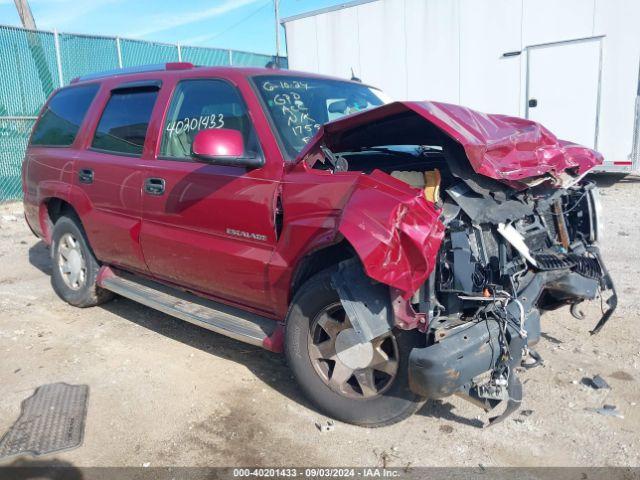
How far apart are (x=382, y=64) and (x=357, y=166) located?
8.74 metres

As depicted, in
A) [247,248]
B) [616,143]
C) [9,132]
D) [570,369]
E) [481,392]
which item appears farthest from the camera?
[9,132]

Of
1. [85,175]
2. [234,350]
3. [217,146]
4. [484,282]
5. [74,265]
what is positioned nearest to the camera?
[484,282]

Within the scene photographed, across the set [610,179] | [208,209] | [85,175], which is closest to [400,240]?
[208,209]

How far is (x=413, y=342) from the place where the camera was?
2.83 meters

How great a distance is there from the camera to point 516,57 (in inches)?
397

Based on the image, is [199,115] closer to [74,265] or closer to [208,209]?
[208,209]

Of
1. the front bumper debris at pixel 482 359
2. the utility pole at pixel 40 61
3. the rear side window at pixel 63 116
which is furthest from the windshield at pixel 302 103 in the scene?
the utility pole at pixel 40 61

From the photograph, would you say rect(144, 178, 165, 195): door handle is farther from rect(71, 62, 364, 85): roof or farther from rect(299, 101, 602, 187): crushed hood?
rect(299, 101, 602, 187): crushed hood

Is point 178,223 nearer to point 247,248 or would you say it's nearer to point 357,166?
point 247,248

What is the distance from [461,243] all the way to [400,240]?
43cm

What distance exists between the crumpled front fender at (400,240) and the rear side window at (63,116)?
3.34 meters

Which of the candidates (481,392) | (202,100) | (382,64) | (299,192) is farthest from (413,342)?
(382,64)

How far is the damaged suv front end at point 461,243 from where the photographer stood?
8.52 ft

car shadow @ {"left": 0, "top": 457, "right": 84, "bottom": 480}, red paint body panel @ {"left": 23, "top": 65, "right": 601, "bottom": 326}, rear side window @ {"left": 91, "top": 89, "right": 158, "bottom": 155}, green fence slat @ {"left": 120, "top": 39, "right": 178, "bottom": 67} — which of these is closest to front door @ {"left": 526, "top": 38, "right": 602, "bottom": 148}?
red paint body panel @ {"left": 23, "top": 65, "right": 601, "bottom": 326}
